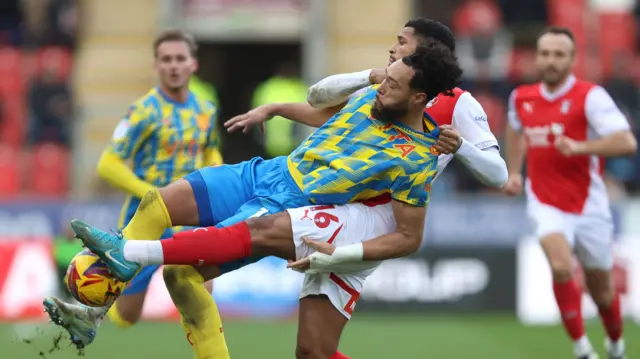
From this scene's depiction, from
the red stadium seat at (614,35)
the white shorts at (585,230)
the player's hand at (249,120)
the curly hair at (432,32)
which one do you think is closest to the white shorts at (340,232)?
the player's hand at (249,120)

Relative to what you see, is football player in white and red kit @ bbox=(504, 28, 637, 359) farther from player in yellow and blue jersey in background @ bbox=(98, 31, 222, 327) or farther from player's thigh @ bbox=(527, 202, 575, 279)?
player in yellow and blue jersey in background @ bbox=(98, 31, 222, 327)

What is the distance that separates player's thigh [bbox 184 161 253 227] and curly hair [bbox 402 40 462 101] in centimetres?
110

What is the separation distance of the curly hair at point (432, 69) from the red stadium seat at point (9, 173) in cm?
957

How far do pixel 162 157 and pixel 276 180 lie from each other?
184cm

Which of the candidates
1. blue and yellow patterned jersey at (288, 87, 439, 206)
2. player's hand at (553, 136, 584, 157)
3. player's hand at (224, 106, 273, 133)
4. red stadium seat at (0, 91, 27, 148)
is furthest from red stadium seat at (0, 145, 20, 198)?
blue and yellow patterned jersey at (288, 87, 439, 206)

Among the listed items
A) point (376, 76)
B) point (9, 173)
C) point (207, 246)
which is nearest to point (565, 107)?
point (376, 76)

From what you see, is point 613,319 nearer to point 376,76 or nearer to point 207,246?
point 376,76

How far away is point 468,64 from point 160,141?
853cm

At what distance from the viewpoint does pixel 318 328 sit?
661 cm

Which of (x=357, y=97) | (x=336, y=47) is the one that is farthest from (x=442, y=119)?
(x=336, y=47)

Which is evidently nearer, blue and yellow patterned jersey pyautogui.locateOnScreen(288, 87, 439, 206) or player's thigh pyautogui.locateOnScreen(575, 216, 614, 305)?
blue and yellow patterned jersey pyautogui.locateOnScreen(288, 87, 439, 206)

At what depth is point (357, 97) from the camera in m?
6.69

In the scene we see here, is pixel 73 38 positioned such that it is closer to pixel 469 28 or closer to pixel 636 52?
pixel 469 28

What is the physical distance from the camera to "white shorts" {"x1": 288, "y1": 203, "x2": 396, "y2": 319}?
251 inches
